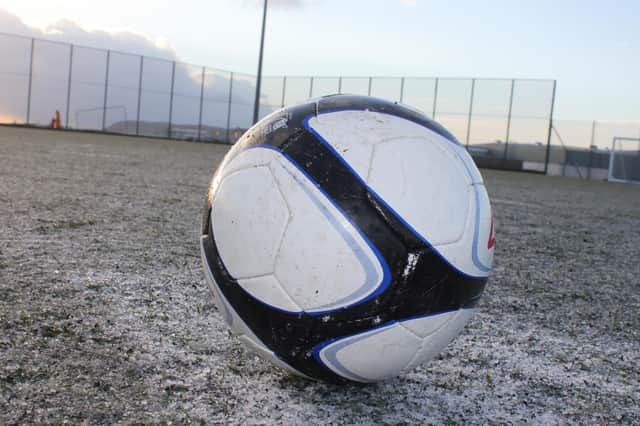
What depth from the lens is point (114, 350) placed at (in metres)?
1.88

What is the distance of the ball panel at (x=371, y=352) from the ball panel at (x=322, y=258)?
12 cm

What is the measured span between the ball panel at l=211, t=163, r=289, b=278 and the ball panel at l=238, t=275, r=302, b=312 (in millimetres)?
19

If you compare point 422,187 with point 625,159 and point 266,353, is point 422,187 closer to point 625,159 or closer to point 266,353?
point 266,353

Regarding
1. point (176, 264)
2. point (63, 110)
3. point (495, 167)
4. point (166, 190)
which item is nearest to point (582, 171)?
point (495, 167)

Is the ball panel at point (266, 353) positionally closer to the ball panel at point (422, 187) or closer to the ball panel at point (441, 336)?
the ball panel at point (441, 336)

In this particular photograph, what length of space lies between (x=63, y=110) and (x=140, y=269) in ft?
87.6

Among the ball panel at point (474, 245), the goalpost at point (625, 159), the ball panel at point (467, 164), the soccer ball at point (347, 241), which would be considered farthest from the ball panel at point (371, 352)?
the goalpost at point (625, 159)

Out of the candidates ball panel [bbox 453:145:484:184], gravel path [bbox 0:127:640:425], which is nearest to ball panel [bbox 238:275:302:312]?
gravel path [bbox 0:127:640:425]

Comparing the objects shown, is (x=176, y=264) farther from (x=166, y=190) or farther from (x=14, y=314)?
(x=166, y=190)

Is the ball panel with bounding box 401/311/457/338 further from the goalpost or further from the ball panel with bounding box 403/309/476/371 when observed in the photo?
the goalpost

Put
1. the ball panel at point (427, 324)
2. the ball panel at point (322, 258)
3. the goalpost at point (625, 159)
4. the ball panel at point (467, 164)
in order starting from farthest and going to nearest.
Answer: the goalpost at point (625, 159) < the ball panel at point (467, 164) < the ball panel at point (427, 324) < the ball panel at point (322, 258)

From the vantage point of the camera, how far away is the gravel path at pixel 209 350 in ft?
5.16

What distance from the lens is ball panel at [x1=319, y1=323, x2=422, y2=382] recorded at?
1531mm

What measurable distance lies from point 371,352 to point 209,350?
0.65 metres
